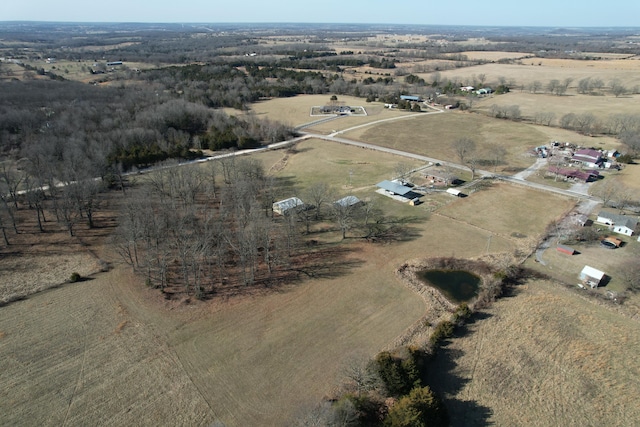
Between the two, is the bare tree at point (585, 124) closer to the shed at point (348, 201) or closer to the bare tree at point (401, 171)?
the bare tree at point (401, 171)

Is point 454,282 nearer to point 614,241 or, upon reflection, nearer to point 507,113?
point 614,241

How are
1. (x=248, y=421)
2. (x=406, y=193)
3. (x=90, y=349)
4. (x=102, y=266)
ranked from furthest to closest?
(x=406, y=193)
(x=102, y=266)
(x=90, y=349)
(x=248, y=421)

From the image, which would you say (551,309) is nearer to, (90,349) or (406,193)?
(406,193)

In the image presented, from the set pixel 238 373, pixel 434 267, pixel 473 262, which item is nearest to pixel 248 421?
pixel 238 373

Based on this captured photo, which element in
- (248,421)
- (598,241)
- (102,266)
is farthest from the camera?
(598,241)

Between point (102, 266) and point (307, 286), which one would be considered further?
point (102, 266)

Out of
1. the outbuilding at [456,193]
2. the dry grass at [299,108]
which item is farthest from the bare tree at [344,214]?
the dry grass at [299,108]

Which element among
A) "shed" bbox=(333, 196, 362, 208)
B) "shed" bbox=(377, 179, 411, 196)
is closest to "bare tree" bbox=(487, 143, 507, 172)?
"shed" bbox=(377, 179, 411, 196)
